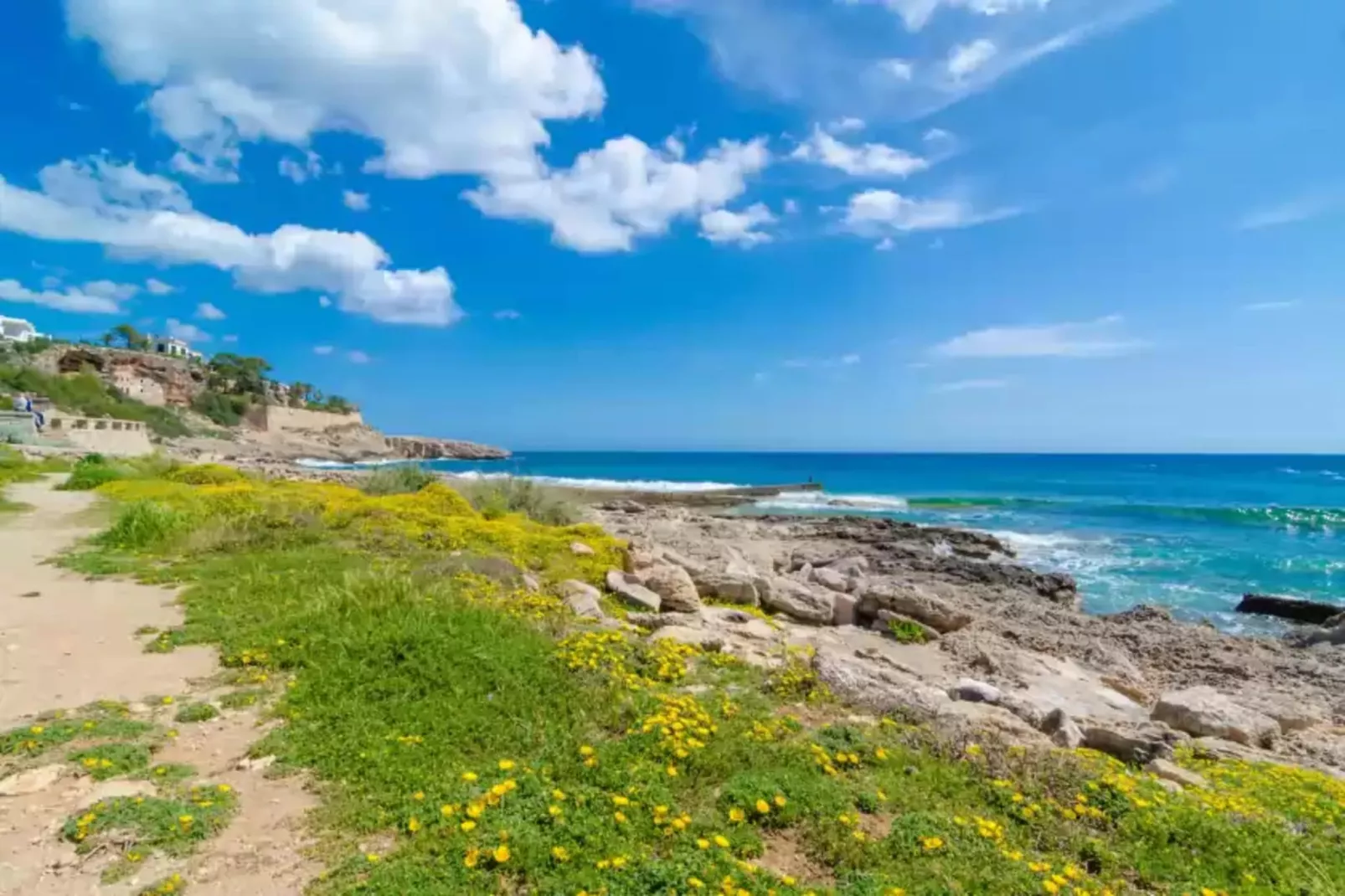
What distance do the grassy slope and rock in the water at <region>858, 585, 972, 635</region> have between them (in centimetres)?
505

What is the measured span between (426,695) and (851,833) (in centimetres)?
321

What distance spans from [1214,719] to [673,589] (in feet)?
20.7

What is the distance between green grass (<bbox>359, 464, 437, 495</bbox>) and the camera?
19.1 metres

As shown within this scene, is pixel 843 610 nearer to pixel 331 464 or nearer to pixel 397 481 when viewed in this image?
pixel 397 481

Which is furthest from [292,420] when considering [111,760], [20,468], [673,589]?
[111,760]

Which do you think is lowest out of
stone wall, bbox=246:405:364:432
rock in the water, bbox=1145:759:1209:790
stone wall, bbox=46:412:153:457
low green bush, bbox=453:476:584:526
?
rock in the water, bbox=1145:759:1209:790

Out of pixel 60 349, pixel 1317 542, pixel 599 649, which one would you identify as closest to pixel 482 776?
pixel 599 649

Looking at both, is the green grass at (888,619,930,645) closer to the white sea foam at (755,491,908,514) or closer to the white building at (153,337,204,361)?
the white sea foam at (755,491,908,514)

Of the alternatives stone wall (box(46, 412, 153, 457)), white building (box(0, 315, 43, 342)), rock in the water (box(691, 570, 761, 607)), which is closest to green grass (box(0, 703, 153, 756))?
rock in the water (box(691, 570, 761, 607))

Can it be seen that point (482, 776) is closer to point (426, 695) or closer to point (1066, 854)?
point (426, 695)

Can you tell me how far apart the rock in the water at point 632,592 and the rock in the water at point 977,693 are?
365 centimetres

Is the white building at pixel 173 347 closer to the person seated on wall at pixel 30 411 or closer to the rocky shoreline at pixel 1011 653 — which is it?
the person seated on wall at pixel 30 411

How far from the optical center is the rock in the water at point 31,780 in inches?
151

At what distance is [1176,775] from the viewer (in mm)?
5113
